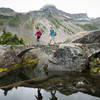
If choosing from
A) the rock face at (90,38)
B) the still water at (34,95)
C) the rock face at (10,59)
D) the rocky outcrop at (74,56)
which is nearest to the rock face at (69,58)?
the rocky outcrop at (74,56)

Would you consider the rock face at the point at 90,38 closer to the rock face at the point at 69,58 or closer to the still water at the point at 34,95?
the rock face at the point at 69,58

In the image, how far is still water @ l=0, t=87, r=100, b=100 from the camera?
43.3ft

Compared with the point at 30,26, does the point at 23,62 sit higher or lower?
lower

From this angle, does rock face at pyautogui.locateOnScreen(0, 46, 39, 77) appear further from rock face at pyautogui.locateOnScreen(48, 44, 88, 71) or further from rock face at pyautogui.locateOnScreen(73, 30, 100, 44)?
rock face at pyautogui.locateOnScreen(73, 30, 100, 44)

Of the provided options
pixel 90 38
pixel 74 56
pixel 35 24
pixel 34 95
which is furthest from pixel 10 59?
pixel 35 24

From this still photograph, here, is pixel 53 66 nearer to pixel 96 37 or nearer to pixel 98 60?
pixel 98 60

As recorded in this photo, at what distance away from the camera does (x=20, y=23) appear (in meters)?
161

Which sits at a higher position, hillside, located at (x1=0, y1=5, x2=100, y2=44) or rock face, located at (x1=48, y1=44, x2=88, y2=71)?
hillside, located at (x1=0, y1=5, x2=100, y2=44)

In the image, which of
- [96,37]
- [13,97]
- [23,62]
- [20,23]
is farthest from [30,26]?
[13,97]

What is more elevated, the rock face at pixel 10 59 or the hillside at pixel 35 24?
the hillside at pixel 35 24

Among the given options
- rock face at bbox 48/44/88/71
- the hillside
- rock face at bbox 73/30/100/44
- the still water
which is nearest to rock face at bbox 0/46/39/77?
rock face at bbox 48/44/88/71

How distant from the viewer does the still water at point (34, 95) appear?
520 inches

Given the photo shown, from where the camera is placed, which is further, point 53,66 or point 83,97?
point 53,66

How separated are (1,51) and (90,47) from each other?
64.5 ft
